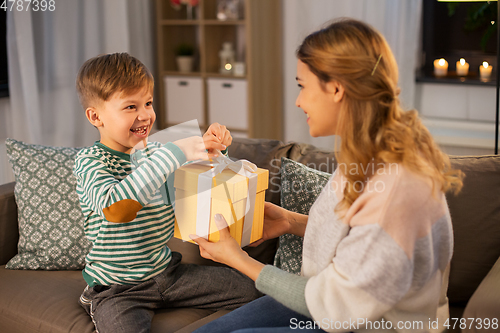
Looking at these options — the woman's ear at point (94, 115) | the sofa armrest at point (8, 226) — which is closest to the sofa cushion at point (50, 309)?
the sofa armrest at point (8, 226)

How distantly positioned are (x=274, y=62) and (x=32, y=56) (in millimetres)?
1789

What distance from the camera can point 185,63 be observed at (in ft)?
12.9

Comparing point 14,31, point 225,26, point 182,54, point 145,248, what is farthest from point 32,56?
point 145,248

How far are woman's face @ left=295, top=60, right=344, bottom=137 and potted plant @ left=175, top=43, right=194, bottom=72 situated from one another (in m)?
2.95

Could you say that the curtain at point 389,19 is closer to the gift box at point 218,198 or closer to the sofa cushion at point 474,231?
the sofa cushion at point 474,231

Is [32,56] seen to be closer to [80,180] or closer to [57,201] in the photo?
[57,201]

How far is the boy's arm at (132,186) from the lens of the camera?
1.22 meters

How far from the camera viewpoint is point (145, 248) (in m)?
1.39

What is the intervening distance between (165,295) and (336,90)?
794 mm

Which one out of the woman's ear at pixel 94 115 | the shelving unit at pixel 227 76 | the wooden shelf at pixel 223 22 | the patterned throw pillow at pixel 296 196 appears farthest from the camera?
the shelving unit at pixel 227 76

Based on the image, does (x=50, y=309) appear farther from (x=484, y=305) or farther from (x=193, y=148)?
(x=484, y=305)

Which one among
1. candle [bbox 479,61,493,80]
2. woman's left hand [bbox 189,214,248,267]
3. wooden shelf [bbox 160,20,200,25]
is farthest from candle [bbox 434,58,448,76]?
woman's left hand [bbox 189,214,248,267]

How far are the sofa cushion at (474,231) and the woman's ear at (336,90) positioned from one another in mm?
645

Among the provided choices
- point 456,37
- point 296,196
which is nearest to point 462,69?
point 456,37
